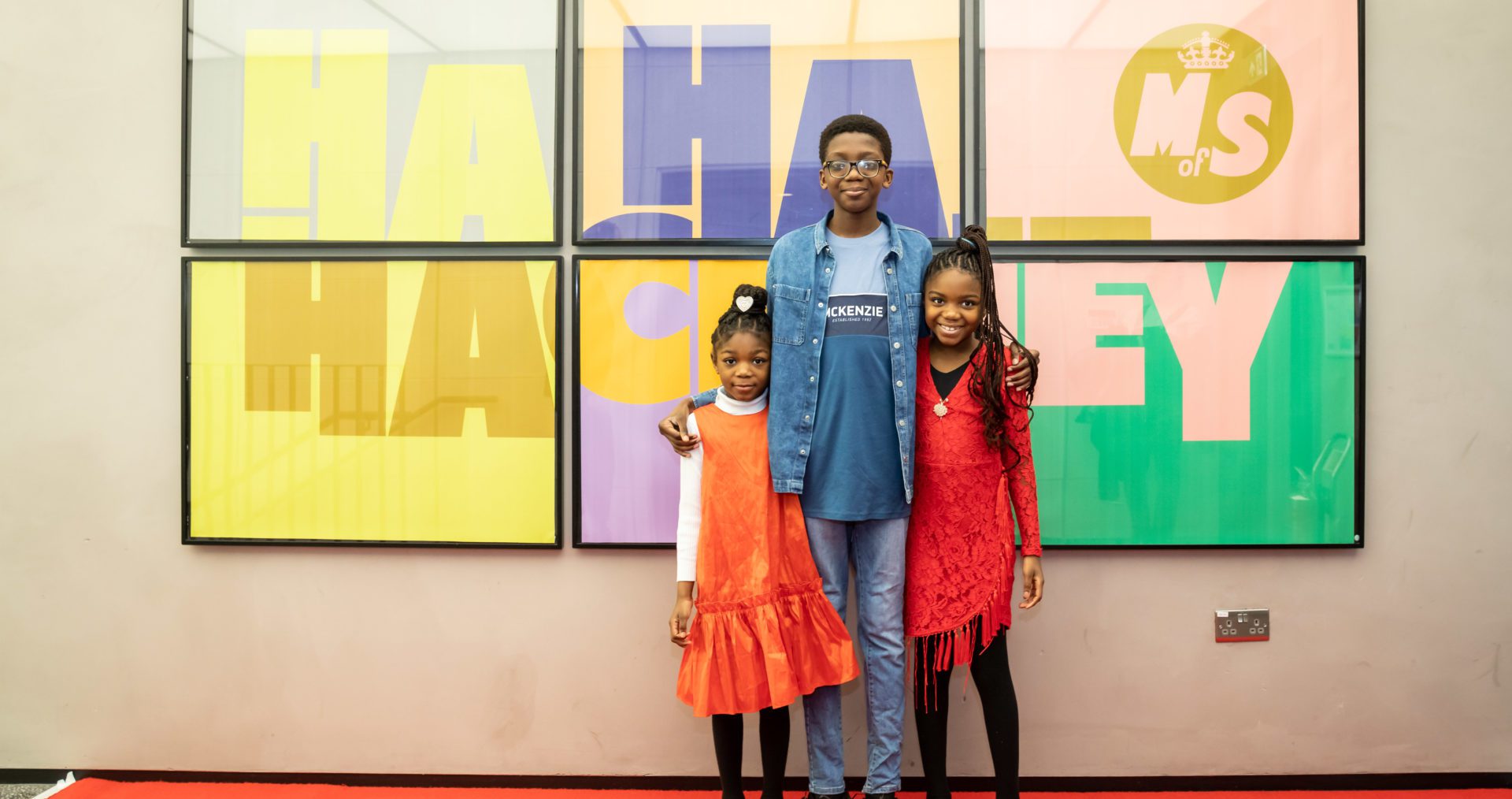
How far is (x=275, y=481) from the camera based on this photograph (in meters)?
2.19

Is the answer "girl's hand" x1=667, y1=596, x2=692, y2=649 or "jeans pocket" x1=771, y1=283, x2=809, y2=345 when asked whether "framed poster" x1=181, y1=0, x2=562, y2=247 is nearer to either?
"jeans pocket" x1=771, y1=283, x2=809, y2=345

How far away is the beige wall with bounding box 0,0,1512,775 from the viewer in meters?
2.16

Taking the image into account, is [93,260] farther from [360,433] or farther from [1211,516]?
[1211,516]

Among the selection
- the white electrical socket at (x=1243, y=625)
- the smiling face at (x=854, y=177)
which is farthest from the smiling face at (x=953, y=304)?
the white electrical socket at (x=1243, y=625)

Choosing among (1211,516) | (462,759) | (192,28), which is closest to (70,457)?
(192,28)

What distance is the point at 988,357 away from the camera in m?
1.69

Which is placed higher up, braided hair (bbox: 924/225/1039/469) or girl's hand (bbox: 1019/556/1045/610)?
braided hair (bbox: 924/225/1039/469)

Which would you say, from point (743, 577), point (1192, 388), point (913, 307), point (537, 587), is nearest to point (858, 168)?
point (913, 307)

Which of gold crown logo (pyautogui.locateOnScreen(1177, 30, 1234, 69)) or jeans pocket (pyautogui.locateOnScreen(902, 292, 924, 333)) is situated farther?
gold crown logo (pyautogui.locateOnScreen(1177, 30, 1234, 69))

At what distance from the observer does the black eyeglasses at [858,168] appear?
1.69 m

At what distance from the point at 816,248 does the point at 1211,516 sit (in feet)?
4.58

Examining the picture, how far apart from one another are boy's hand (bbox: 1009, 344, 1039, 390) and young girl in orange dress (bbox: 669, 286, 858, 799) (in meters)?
0.54

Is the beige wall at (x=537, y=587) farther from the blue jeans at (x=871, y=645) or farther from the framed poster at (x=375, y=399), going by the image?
the blue jeans at (x=871, y=645)

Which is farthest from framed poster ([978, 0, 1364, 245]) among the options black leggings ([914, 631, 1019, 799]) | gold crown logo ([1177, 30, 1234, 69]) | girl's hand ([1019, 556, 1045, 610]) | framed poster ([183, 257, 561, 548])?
framed poster ([183, 257, 561, 548])
